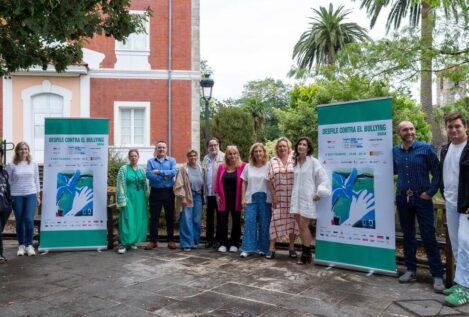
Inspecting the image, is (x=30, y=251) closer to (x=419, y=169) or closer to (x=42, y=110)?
(x=419, y=169)

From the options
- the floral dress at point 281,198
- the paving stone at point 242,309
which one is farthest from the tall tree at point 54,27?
the paving stone at point 242,309

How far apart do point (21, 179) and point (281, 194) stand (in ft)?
12.8

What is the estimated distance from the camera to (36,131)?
53.1 feet

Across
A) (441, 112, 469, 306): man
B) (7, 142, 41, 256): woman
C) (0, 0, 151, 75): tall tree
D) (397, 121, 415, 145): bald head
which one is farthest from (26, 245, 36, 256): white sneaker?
(441, 112, 469, 306): man

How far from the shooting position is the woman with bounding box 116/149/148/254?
7.05 meters

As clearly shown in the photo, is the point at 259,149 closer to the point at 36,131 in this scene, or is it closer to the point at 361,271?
the point at 361,271

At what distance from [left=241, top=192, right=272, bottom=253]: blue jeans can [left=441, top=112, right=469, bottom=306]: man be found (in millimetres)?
2512

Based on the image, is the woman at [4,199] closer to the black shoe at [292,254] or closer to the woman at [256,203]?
the woman at [256,203]

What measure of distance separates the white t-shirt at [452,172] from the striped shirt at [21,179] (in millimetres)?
5727

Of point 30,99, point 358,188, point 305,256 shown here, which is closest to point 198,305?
point 305,256

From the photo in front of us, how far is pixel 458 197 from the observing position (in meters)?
4.61

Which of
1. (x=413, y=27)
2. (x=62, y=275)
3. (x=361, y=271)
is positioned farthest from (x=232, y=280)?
(x=413, y=27)

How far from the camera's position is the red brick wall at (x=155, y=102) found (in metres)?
16.5

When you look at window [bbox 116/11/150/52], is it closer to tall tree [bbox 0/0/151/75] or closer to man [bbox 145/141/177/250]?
tall tree [bbox 0/0/151/75]
